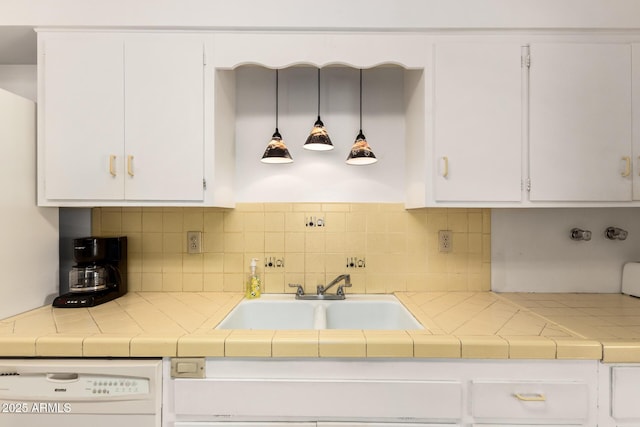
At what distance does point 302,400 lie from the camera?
3.72 feet

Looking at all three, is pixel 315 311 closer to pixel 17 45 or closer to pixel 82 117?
pixel 82 117

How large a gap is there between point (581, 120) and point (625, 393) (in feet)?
3.49

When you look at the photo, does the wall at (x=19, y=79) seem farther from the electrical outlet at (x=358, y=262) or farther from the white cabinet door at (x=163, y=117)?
the electrical outlet at (x=358, y=262)

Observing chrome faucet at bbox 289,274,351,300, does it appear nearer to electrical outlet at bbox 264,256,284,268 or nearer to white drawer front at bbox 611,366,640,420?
electrical outlet at bbox 264,256,284,268

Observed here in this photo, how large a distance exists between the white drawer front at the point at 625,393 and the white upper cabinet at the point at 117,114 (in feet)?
5.68

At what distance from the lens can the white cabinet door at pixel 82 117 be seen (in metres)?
1.48

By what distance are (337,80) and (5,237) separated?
1.64m

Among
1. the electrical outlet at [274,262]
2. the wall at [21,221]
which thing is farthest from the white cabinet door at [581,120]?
the wall at [21,221]

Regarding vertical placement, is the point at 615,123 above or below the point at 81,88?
below

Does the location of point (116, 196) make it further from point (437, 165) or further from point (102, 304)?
point (437, 165)

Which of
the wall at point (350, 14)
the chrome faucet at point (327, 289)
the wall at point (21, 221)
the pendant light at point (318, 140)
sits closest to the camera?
the wall at point (21, 221)

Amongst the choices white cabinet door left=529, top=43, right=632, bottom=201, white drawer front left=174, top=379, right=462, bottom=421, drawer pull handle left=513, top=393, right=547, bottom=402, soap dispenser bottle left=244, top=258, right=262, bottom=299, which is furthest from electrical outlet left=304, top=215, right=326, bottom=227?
drawer pull handle left=513, top=393, right=547, bottom=402

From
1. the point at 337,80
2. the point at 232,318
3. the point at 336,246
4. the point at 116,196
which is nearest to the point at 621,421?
the point at 336,246

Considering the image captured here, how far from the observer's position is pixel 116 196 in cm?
149
